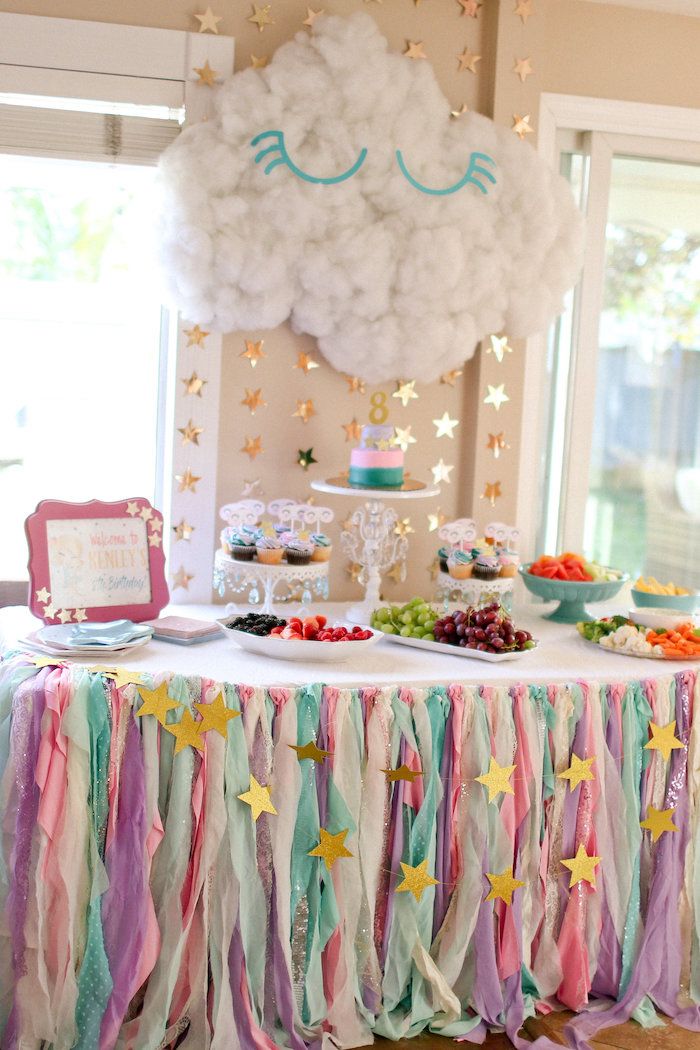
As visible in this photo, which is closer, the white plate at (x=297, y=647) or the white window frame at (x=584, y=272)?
the white plate at (x=297, y=647)

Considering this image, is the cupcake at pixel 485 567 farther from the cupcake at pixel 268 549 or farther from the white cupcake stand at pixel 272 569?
the cupcake at pixel 268 549

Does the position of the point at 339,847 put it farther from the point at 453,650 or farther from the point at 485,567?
the point at 485,567

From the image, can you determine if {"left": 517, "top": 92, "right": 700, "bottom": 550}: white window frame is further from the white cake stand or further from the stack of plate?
the stack of plate

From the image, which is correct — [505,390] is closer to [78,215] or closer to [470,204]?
[470,204]

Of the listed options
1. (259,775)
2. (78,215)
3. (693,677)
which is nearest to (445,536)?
(693,677)

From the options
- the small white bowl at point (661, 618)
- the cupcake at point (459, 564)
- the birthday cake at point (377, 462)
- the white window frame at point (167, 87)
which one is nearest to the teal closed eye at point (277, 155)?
the white window frame at point (167, 87)

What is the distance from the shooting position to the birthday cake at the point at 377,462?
8.65 ft

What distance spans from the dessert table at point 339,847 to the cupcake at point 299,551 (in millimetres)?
270

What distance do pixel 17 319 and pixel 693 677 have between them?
6.31 ft

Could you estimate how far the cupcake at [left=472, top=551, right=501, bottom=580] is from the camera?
2.73m

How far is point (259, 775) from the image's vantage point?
7.15ft

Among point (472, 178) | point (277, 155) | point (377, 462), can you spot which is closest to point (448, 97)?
point (472, 178)

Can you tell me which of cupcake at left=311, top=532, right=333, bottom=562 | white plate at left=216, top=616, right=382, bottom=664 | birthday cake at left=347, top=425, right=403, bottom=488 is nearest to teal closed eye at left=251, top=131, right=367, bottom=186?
Answer: birthday cake at left=347, top=425, right=403, bottom=488

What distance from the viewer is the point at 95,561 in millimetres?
2553
